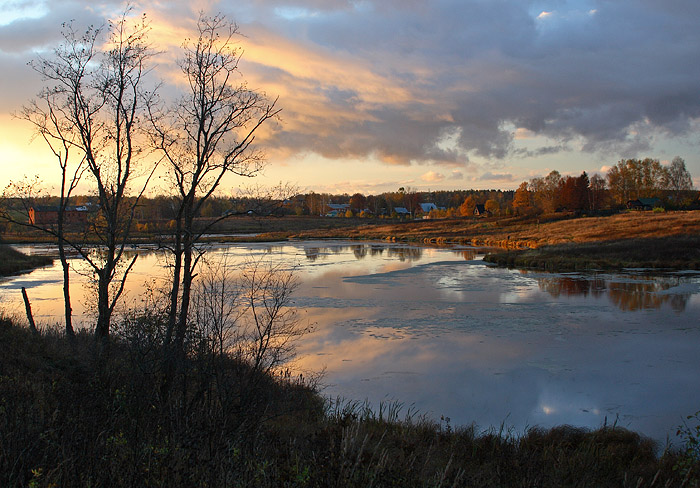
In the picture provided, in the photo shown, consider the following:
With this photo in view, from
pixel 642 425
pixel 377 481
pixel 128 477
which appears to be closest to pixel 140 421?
pixel 128 477

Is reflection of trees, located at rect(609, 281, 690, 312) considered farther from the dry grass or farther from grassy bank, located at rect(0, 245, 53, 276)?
grassy bank, located at rect(0, 245, 53, 276)

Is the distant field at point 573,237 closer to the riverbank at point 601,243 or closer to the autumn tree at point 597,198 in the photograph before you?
the riverbank at point 601,243

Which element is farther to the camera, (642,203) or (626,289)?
(642,203)

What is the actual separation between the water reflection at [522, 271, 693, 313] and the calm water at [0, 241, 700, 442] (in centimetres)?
7

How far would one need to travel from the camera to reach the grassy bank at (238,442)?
3.89 metres

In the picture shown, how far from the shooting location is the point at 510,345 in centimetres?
1455

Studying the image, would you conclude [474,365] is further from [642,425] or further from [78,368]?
[78,368]

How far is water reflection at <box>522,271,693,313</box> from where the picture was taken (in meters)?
20.2

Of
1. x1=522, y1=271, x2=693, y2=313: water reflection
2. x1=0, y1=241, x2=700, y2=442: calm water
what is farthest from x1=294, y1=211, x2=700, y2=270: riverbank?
x1=0, y1=241, x2=700, y2=442: calm water

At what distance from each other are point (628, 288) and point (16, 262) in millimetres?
42498

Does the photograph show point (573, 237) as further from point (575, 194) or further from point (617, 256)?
point (575, 194)

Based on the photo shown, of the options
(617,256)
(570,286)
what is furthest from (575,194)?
(570,286)

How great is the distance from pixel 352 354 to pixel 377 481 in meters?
10.2

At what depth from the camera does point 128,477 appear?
3656 mm
